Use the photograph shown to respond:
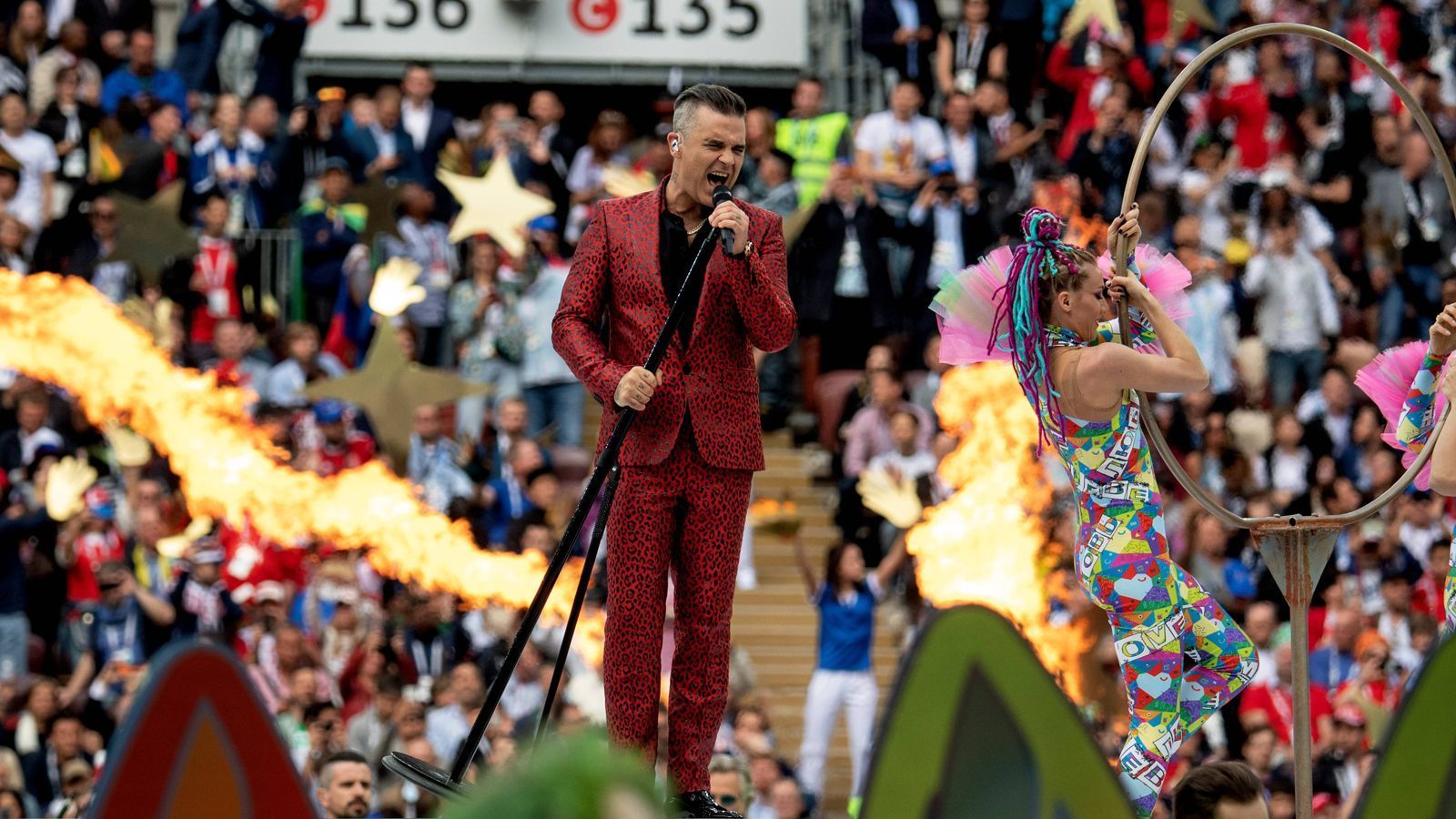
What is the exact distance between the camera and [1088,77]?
16.1m

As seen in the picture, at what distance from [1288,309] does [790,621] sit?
4044 millimetres

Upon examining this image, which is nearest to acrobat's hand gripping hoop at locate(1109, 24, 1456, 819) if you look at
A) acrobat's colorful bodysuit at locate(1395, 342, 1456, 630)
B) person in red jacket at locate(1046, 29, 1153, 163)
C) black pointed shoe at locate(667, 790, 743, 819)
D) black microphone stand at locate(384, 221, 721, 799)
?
acrobat's colorful bodysuit at locate(1395, 342, 1456, 630)

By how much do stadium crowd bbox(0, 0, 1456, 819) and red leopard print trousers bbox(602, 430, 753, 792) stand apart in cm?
451

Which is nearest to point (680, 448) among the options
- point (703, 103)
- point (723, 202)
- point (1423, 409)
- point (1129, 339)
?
point (723, 202)

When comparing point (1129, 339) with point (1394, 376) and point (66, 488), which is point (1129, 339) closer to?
point (1394, 376)

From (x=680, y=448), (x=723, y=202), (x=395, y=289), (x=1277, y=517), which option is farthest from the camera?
(x=395, y=289)

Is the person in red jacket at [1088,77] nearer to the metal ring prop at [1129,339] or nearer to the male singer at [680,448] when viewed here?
the metal ring prop at [1129,339]

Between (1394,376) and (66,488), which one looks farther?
(66,488)

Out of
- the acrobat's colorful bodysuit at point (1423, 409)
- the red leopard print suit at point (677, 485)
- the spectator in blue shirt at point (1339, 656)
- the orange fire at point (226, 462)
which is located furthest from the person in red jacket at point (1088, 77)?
the red leopard print suit at point (677, 485)

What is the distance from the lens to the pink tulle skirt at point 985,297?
236 inches

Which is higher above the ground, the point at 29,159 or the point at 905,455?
the point at 29,159

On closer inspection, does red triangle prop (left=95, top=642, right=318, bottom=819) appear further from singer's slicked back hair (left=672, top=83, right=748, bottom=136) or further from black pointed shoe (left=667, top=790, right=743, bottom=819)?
singer's slicked back hair (left=672, top=83, right=748, bottom=136)

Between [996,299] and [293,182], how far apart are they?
10084 mm

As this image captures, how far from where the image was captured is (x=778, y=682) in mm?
14102
